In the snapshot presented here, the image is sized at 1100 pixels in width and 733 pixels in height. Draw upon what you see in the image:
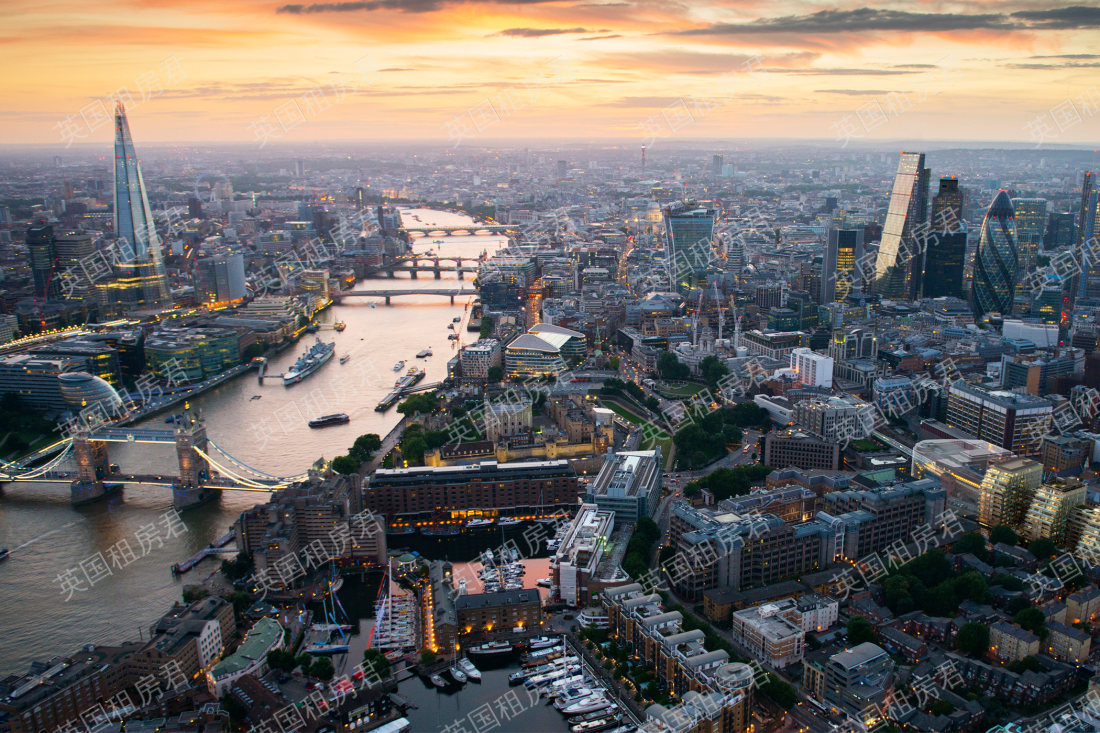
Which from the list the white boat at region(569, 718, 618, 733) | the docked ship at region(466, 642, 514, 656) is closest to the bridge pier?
the docked ship at region(466, 642, 514, 656)

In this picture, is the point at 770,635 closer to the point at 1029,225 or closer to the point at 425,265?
the point at 1029,225

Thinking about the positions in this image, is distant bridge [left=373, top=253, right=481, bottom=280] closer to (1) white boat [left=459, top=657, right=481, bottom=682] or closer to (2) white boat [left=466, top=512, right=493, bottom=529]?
(2) white boat [left=466, top=512, right=493, bottom=529]

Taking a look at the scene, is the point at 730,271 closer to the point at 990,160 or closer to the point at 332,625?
the point at 332,625

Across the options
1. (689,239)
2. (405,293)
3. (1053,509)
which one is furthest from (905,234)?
(1053,509)

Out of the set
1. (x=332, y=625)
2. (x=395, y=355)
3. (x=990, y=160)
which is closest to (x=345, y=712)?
(x=332, y=625)

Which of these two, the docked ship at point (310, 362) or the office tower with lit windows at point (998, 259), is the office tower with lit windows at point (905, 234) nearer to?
the office tower with lit windows at point (998, 259)
